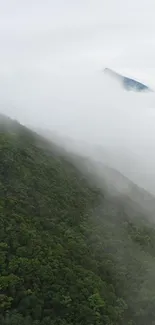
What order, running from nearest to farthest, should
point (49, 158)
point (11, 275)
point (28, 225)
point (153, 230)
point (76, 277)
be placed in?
point (11, 275) < point (76, 277) < point (28, 225) < point (153, 230) < point (49, 158)

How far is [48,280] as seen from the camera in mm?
82375

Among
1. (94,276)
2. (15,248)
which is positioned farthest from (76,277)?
(15,248)

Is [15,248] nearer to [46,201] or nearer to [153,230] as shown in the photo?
[46,201]

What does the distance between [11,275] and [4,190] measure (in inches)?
1102

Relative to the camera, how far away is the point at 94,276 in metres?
89.8

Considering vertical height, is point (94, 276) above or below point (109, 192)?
below

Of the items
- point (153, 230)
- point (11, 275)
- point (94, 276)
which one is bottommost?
point (11, 275)

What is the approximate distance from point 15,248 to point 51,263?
6647 mm

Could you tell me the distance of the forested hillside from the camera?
258 feet

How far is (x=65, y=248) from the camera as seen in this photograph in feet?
310

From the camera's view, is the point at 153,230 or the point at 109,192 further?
the point at 109,192

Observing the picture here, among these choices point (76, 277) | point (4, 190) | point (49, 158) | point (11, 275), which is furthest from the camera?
point (49, 158)

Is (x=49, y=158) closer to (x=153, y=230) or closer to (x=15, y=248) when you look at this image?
(x=153, y=230)

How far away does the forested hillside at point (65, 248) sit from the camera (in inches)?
3095
